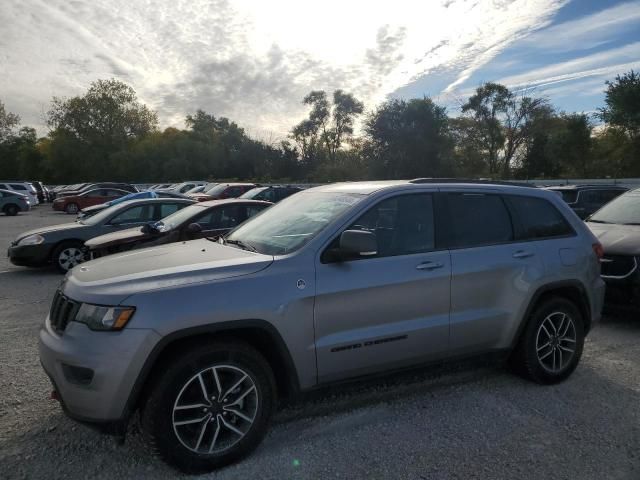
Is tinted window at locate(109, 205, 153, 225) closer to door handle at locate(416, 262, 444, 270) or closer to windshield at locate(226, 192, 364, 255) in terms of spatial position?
windshield at locate(226, 192, 364, 255)

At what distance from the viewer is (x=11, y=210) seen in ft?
92.6

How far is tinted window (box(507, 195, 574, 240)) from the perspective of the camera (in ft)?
13.8

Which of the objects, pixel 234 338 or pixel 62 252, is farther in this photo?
pixel 62 252

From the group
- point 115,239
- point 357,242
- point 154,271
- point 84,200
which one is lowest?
point 84,200

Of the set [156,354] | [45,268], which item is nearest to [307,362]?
[156,354]

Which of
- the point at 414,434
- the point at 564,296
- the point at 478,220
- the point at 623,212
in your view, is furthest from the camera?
the point at 623,212

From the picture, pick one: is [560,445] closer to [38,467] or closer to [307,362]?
[307,362]

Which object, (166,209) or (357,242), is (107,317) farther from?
(166,209)

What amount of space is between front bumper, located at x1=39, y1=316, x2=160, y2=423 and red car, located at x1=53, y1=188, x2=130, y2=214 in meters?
26.7

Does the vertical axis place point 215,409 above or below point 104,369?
below

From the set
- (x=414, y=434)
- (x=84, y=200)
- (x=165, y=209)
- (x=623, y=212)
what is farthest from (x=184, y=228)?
(x=84, y=200)

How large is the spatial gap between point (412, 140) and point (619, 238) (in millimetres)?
35892

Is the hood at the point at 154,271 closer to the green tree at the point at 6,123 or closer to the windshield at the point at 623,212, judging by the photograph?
the windshield at the point at 623,212

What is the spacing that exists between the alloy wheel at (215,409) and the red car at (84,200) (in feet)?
88.1
